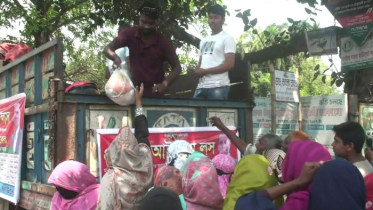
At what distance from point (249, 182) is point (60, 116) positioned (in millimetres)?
1435

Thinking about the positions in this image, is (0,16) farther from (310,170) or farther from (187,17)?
(310,170)

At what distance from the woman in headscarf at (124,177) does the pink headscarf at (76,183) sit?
377mm

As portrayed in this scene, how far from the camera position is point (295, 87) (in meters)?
6.80

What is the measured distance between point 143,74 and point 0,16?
728 cm

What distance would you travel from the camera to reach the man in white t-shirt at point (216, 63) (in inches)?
158

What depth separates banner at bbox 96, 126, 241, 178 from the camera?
3035 mm

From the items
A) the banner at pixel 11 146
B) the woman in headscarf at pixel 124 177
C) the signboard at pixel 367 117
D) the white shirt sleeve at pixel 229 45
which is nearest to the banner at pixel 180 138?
the woman in headscarf at pixel 124 177

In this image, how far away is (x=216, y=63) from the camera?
4109mm

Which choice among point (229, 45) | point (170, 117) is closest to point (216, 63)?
point (229, 45)

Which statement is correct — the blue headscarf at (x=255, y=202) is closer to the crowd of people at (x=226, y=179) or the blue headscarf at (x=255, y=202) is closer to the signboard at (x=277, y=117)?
the crowd of people at (x=226, y=179)

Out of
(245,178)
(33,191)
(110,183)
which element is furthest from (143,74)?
(245,178)

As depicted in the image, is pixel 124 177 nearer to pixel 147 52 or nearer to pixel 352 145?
pixel 352 145

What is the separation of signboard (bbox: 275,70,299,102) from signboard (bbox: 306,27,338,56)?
1.75 ft

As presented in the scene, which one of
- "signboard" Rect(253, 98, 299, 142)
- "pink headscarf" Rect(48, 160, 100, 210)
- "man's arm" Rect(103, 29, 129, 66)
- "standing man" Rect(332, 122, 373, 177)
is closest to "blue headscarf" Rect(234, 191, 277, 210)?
"standing man" Rect(332, 122, 373, 177)
